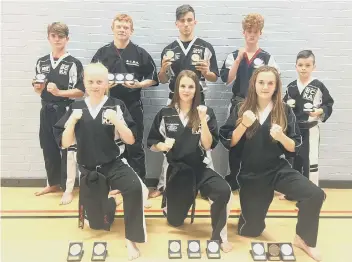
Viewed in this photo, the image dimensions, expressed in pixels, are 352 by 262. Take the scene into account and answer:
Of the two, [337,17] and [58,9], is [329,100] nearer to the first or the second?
[337,17]

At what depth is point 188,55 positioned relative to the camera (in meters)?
4.41

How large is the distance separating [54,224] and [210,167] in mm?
1744

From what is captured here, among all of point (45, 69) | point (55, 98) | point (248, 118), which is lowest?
point (248, 118)

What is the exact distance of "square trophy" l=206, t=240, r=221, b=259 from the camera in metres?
3.27

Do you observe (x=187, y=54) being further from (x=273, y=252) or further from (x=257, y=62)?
(x=273, y=252)

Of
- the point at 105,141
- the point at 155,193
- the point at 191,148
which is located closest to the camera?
the point at 105,141

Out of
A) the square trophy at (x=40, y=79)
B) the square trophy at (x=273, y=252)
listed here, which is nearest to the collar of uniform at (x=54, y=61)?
the square trophy at (x=40, y=79)

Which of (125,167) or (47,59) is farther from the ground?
(47,59)

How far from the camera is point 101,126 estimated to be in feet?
11.4

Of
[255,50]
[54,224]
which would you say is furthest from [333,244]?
[54,224]

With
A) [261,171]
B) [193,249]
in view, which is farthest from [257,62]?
[193,249]

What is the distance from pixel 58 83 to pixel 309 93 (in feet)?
9.70

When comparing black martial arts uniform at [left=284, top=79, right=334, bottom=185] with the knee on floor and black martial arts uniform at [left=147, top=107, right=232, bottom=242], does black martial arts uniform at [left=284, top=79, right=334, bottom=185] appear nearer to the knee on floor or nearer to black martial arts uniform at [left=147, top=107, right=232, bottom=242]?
black martial arts uniform at [left=147, top=107, right=232, bottom=242]

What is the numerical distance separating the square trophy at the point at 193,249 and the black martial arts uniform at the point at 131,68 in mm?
Answer: 1402
